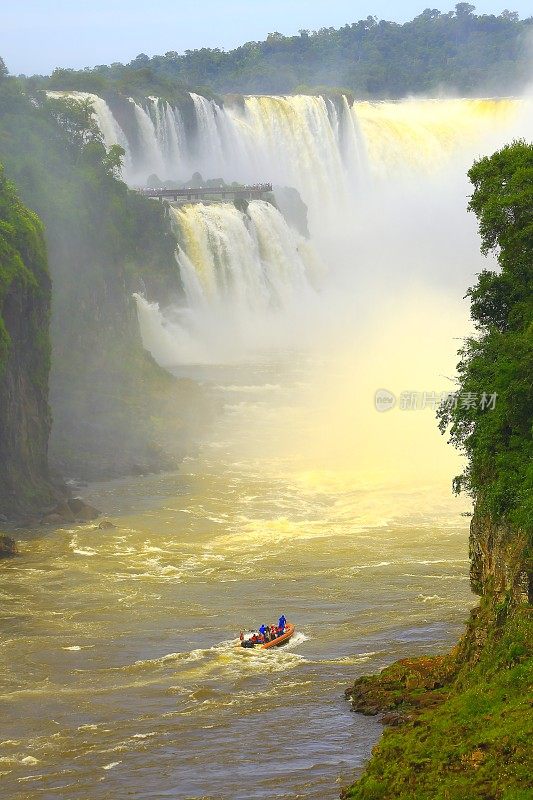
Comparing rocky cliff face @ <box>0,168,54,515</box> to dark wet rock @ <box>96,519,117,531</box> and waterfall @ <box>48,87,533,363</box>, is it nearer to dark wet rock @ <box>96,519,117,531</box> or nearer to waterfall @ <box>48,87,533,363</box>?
dark wet rock @ <box>96,519,117,531</box>

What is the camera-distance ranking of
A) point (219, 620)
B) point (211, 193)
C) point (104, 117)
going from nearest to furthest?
point (219, 620)
point (104, 117)
point (211, 193)

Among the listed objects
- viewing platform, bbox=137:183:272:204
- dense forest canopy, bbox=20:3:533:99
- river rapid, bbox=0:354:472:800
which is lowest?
river rapid, bbox=0:354:472:800

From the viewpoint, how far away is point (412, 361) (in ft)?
204

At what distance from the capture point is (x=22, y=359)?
4131 cm

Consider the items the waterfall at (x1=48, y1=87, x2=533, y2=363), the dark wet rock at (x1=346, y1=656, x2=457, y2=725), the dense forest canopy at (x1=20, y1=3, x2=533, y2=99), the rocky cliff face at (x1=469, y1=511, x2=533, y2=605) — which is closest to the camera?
the rocky cliff face at (x1=469, y1=511, x2=533, y2=605)

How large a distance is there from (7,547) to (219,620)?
7.79m

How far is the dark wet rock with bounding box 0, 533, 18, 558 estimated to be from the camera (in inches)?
1393

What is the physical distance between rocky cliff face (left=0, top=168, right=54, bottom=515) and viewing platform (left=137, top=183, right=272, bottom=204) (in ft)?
75.6

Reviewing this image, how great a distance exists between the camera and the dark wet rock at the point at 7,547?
35.4m

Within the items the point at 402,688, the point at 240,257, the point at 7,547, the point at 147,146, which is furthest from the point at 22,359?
the point at 147,146

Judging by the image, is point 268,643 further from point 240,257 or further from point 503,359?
point 240,257

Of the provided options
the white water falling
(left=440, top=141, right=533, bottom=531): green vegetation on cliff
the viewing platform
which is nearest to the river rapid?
(left=440, top=141, right=533, bottom=531): green vegetation on cliff

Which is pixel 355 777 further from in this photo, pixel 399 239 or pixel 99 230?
pixel 399 239

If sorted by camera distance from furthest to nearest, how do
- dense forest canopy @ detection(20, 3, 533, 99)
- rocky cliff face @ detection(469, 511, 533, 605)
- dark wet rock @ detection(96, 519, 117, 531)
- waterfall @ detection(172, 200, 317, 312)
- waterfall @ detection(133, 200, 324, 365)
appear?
dense forest canopy @ detection(20, 3, 533, 99)
waterfall @ detection(172, 200, 317, 312)
waterfall @ detection(133, 200, 324, 365)
dark wet rock @ detection(96, 519, 117, 531)
rocky cliff face @ detection(469, 511, 533, 605)
